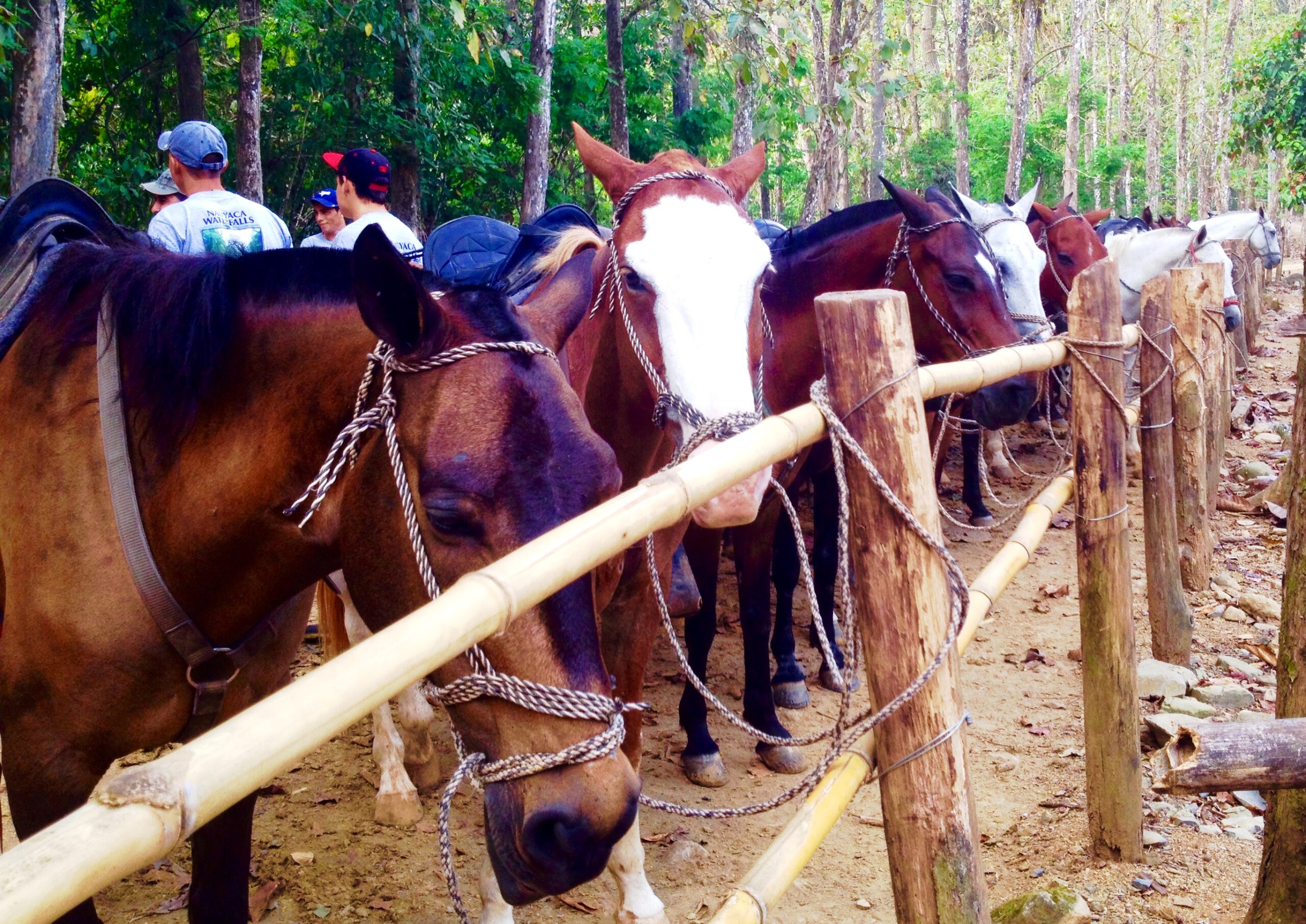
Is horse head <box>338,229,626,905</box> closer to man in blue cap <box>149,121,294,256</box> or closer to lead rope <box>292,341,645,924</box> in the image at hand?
lead rope <box>292,341,645,924</box>

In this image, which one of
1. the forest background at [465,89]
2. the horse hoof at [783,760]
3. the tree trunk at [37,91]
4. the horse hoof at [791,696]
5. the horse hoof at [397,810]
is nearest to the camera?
the horse hoof at [397,810]

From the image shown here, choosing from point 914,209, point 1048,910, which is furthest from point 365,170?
point 1048,910

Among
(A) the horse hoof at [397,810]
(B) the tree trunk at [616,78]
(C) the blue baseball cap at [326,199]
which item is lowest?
(A) the horse hoof at [397,810]

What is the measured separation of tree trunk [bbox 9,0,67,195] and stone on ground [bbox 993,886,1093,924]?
6337mm

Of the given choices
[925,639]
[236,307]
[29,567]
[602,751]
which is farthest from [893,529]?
[29,567]

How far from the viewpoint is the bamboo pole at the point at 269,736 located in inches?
29.5

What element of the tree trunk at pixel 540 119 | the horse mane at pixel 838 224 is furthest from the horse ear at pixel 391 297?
the tree trunk at pixel 540 119

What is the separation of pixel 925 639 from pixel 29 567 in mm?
1939

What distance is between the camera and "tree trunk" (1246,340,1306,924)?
2.19 meters

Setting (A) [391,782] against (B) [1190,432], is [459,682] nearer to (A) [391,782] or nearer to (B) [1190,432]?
(A) [391,782]

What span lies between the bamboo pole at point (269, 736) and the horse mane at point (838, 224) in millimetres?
3888

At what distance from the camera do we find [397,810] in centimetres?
391

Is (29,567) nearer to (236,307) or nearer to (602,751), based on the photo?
(236,307)

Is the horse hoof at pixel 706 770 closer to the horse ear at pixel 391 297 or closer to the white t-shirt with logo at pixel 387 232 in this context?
the white t-shirt with logo at pixel 387 232
